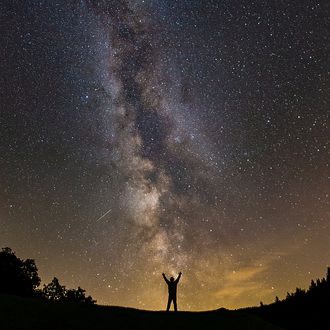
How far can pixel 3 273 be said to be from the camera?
44438mm

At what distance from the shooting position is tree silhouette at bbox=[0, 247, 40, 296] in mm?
43594

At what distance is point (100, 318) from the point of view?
711 inches

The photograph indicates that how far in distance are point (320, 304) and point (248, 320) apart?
2970 centimetres

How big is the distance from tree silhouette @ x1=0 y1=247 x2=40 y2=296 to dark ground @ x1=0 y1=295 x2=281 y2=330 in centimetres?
2625

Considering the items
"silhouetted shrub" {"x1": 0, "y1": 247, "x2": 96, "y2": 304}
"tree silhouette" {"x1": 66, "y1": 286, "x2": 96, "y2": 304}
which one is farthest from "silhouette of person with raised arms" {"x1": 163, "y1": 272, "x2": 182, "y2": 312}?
"tree silhouette" {"x1": 66, "y1": 286, "x2": 96, "y2": 304}

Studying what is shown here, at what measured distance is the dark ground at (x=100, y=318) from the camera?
55.5 feet

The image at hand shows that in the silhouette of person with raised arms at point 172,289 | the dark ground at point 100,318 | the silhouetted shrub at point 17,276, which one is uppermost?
the silhouetted shrub at point 17,276

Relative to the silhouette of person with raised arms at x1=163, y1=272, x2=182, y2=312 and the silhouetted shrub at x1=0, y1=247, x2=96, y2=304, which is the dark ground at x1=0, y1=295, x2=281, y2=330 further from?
the silhouetted shrub at x1=0, y1=247, x2=96, y2=304

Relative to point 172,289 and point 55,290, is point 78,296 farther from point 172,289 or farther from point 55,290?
point 172,289

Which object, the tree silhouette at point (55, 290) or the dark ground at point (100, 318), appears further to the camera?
the tree silhouette at point (55, 290)

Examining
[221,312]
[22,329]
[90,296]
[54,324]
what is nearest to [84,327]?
[54,324]

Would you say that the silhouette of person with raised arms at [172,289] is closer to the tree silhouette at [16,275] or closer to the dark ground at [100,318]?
the dark ground at [100,318]

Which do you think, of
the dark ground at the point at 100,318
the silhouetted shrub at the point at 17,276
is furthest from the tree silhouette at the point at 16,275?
the dark ground at the point at 100,318

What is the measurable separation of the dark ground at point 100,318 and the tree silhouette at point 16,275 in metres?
26.2
